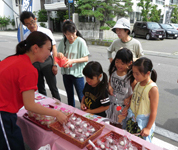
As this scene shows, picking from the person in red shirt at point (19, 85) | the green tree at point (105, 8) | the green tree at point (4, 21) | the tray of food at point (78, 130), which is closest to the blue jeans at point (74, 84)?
the tray of food at point (78, 130)

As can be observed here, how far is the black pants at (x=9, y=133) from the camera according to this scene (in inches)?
49.7

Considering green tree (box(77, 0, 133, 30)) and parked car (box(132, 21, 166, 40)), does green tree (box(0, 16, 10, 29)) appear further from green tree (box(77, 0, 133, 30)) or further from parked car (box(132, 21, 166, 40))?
parked car (box(132, 21, 166, 40))

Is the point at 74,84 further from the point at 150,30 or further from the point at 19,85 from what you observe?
the point at 150,30

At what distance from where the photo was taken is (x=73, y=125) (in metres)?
1.39

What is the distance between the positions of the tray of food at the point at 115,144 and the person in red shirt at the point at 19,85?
1.16 feet

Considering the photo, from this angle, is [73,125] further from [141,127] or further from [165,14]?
[165,14]

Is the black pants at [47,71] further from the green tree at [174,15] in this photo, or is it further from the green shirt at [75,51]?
the green tree at [174,15]

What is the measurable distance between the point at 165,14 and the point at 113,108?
28.4 meters

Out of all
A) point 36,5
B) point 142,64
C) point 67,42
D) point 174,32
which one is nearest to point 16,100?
point 142,64

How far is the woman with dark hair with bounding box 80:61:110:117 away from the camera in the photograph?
180 centimetres

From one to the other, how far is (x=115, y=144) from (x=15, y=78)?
3.06 feet

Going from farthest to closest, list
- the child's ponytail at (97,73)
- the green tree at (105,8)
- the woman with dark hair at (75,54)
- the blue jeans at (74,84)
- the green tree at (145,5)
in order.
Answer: the green tree at (145,5) → the green tree at (105,8) → the blue jeans at (74,84) → the woman with dark hair at (75,54) → the child's ponytail at (97,73)

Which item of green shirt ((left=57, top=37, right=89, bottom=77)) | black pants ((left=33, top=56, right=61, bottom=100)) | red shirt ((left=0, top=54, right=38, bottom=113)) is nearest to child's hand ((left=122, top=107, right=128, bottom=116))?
green shirt ((left=57, top=37, right=89, bottom=77))

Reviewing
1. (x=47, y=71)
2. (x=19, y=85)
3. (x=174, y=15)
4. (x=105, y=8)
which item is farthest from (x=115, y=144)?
(x=174, y=15)
